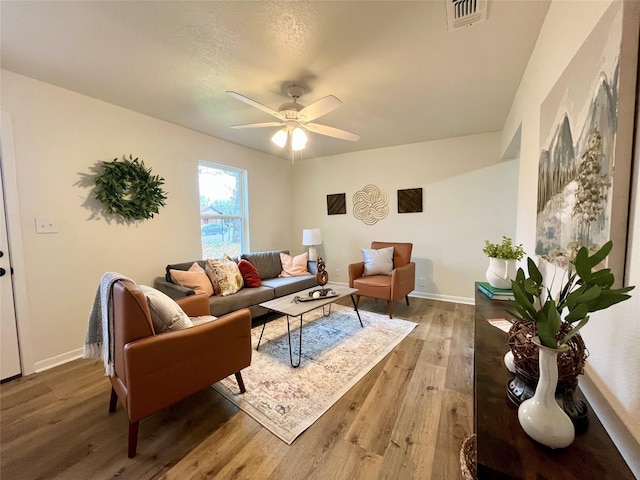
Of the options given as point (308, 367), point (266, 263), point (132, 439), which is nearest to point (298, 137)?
point (308, 367)

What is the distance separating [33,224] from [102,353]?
1.48m

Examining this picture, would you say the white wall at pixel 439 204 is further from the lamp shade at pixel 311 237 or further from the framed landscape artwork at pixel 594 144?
the framed landscape artwork at pixel 594 144

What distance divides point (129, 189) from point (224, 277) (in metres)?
1.37

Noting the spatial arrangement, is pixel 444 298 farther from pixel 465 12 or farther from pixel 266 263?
pixel 465 12

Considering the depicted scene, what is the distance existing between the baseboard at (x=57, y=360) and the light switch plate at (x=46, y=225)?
1132mm

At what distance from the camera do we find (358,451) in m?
1.43

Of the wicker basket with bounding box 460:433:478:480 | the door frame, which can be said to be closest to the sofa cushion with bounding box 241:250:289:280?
the door frame

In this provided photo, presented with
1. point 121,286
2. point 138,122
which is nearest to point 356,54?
point 121,286

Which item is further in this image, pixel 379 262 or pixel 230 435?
pixel 379 262

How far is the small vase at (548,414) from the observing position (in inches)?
26.6

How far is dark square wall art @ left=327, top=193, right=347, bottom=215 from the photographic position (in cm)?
477

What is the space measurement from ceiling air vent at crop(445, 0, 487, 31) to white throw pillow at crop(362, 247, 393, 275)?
2.66 m

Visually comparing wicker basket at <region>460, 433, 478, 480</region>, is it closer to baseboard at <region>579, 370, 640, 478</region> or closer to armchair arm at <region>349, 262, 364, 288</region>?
baseboard at <region>579, 370, 640, 478</region>

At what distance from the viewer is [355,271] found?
12.2 ft
